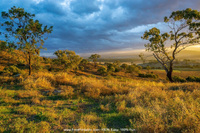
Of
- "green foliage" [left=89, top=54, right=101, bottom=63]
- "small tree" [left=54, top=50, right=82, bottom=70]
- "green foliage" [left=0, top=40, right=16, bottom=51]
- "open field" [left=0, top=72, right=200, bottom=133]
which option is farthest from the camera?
"green foliage" [left=89, top=54, right=101, bottom=63]

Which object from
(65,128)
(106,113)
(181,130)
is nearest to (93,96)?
(106,113)

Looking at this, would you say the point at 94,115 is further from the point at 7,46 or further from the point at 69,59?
the point at 69,59

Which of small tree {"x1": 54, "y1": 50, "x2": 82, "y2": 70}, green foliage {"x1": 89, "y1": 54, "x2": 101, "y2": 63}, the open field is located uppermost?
green foliage {"x1": 89, "y1": 54, "x2": 101, "y2": 63}

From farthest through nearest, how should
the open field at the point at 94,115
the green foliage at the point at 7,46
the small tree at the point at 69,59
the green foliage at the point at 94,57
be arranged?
1. the green foliage at the point at 94,57
2. the small tree at the point at 69,59
3. the green foliage at the point at 7,46
4. the open field at the point at 94,115

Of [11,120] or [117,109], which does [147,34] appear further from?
[11,120]

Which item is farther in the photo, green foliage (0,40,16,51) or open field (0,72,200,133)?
green foliage (0,40,16,51)

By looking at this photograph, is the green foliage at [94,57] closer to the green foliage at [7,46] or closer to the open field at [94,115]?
the green foliage at [7,46]

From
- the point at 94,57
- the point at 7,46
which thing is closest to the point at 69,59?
the point at 7,46

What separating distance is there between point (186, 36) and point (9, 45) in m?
27.0

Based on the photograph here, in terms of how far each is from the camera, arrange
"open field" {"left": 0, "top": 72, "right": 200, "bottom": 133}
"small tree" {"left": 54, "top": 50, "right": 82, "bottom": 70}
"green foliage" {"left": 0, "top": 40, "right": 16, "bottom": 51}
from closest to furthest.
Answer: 1. "open field" {"left": 0, "top": 72, "right": 200, "bottom": 133}
2. "green foliage" {"left": 0, "top": 40, "right": 16, "bottom": 51}
3. "small tree" {"left": 54, "top": 50, "right": 82, "bottom": 70}

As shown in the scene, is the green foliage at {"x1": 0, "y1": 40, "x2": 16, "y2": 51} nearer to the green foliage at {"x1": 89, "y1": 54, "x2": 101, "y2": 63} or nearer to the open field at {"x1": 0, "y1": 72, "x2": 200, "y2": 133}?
the open field at {"x1": 0, "y1": 72, "x2": 200, "y2": 133}

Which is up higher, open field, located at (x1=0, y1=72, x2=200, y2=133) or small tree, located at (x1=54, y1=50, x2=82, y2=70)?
small tree, located at (x1=54, y1=50, x2=82, y2=70)

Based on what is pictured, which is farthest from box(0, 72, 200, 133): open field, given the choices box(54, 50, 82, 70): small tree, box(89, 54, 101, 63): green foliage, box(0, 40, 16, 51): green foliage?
box(89, 54, 101, 63): green foliage

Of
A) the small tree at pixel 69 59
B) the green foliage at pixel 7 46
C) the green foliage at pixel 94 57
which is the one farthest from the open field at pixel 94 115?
the green foliage at pixel 94 57
